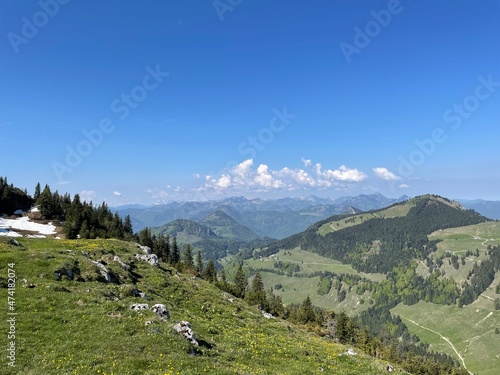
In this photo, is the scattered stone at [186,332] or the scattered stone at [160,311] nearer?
the scattered stone at [186,332]

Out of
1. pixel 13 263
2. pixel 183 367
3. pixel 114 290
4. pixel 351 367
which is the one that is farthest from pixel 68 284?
pixel 351 367

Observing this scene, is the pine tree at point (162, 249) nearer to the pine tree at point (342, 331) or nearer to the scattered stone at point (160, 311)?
the pine tree at point (342, 331)

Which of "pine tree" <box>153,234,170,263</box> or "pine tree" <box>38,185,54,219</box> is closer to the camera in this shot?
"pine tree" <box>38,185,54,219</box>

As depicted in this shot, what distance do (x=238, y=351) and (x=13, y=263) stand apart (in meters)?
30.2

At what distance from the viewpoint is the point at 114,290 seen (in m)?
38.3

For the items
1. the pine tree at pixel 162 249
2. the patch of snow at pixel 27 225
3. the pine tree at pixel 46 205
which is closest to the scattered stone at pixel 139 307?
the patch of snow at pixel 27 225

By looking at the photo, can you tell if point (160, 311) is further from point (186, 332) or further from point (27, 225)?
point (27, 225)

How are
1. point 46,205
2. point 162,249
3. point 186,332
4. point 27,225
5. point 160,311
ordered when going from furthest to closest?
point 162,249, point 46,205, point 27,225, point 160,311, point 186,332

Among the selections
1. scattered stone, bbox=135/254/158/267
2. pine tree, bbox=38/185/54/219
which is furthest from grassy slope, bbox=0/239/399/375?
pine tree, bbox=38/185/54/219

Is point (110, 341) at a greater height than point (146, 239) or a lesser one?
lesser

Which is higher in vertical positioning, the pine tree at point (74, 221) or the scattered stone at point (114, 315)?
the pine tree at point (74, 221)

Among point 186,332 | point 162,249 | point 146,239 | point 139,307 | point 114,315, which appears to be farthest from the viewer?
point 162,249

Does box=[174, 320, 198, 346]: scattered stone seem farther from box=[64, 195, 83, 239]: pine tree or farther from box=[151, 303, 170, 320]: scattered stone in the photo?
box=[64, 195, 83, 239]: pine tree

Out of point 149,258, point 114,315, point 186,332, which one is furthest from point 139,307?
Answer: point 149,258
